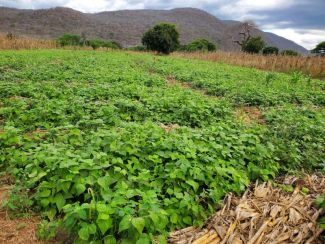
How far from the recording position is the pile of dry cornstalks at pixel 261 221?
3039 mm

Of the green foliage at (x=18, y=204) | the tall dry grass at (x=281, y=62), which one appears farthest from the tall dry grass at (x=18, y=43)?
the green foliage at (x=18, y=204)

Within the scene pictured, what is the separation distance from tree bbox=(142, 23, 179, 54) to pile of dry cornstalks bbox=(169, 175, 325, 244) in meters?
28.6

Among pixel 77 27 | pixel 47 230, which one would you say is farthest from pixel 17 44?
pixel 77 27

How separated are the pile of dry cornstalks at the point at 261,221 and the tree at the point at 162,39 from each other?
28560mm

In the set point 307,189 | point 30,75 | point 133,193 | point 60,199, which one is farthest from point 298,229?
point 30,75

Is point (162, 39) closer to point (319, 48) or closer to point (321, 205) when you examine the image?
point (319, 48)

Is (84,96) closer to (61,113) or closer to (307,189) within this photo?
(61,113)

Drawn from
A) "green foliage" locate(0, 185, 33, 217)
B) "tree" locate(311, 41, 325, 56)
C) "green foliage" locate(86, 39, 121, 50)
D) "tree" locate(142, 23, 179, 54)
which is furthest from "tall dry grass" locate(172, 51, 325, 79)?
"tree" locate(311, 41, 325, 56)

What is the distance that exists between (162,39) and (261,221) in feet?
95.5

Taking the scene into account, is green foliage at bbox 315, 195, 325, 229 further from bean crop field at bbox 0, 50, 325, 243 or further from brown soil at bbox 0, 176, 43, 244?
brown soil at bbox 0, 176, 43, 244

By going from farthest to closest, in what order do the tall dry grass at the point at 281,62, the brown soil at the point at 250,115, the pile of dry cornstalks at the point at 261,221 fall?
the tall dry grass at the point at 281,62 < the brown soil at the point at 250,115 < the pile of dry cornstalks at the point at 261,221

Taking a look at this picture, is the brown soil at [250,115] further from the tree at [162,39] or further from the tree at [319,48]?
the tree at [319,48]

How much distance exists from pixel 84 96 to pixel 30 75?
150 inches

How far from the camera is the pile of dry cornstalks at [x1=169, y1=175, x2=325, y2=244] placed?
120 inches
